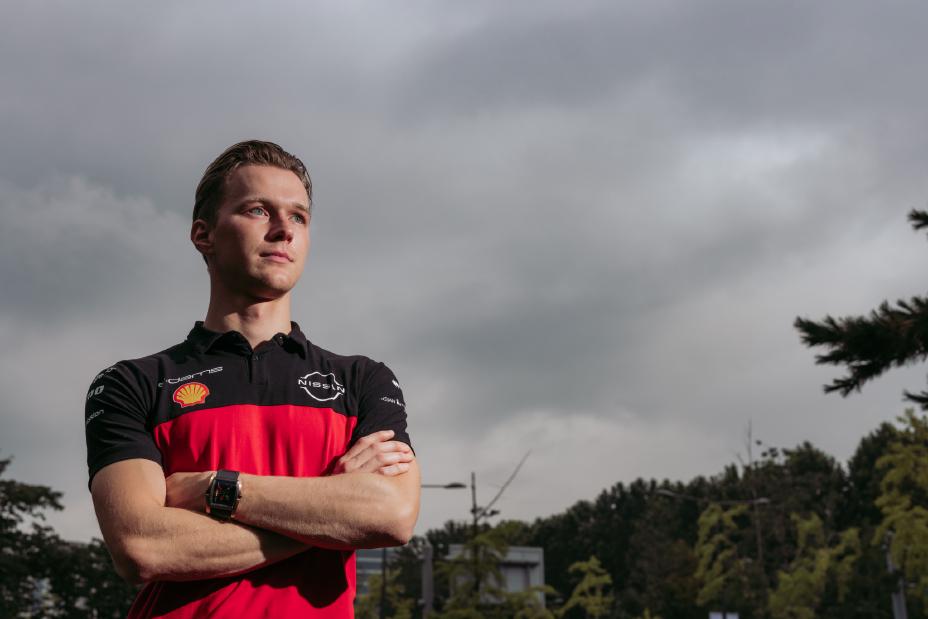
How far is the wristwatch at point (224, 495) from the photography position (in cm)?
314

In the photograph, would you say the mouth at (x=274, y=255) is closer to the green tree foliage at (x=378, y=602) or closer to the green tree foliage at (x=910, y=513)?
the green tree foliage at (x=910, y=513)

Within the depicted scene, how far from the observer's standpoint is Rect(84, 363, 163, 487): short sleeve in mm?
3312

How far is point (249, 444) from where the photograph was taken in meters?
3.31

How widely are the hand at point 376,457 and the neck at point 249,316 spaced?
0.50m

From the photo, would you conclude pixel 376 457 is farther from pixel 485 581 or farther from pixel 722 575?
pixel 722 575

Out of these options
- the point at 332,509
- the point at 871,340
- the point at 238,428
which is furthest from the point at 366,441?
the point at 871,340

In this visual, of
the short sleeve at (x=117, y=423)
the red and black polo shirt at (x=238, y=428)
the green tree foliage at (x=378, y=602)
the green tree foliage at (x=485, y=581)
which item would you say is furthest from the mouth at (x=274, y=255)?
the green tree foliage at (x=378, y=602)

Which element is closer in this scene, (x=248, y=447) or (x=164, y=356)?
(x=248, y=447)

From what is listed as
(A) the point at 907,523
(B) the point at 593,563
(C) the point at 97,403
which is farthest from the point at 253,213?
(B) the point at 593,563

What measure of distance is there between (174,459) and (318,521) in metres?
0.55

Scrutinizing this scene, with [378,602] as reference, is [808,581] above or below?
below

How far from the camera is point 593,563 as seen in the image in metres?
50.1

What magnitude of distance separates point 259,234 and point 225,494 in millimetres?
875

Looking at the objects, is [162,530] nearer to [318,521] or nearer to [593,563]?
[318,521]
